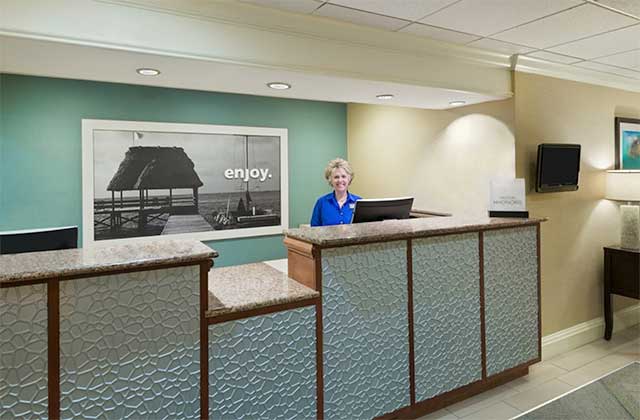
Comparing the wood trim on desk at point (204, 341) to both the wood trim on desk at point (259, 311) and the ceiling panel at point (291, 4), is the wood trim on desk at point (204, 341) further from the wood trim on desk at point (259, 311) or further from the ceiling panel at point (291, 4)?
the ceiling panel at point (291, 4)

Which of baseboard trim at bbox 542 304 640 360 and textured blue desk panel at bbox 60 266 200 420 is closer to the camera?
textured blue desk panel at bbox 60 266 200 420

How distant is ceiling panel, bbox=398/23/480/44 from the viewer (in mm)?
2592

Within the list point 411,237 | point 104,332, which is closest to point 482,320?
point 411,237

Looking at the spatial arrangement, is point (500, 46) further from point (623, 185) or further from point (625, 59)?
point (623, 185)

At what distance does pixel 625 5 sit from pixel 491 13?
0.71 meters

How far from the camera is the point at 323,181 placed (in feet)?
15.9

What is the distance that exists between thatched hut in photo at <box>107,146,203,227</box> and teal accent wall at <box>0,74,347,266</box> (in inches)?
11.7

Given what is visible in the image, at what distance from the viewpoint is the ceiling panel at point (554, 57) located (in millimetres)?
3154

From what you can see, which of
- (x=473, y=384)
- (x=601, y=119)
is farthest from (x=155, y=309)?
(x=601, y=119)

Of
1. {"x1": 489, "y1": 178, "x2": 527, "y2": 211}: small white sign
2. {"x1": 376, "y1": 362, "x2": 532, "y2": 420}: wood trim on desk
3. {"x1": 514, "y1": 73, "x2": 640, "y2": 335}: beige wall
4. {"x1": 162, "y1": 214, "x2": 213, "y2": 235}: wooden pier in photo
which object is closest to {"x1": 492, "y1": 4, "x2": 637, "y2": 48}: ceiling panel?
{"x1": 514, "y1": 73, "x2": 640, "y2": 335}: beige wall

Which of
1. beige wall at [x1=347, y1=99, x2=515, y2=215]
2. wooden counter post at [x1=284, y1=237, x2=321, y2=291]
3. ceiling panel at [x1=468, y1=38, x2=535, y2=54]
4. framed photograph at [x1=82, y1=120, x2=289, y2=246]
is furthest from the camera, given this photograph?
framed photograph at [x1=82, y1=120, x2=289, y2=246]

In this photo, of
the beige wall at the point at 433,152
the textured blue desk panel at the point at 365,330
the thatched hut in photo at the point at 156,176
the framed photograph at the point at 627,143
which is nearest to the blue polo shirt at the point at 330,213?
the beige wall at the point at 433,152

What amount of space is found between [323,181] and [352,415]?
2989 mm

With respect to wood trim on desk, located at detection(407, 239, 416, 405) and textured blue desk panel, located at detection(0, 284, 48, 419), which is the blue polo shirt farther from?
textured blue desk panel, located at detection(0, 284, 48, 419)
